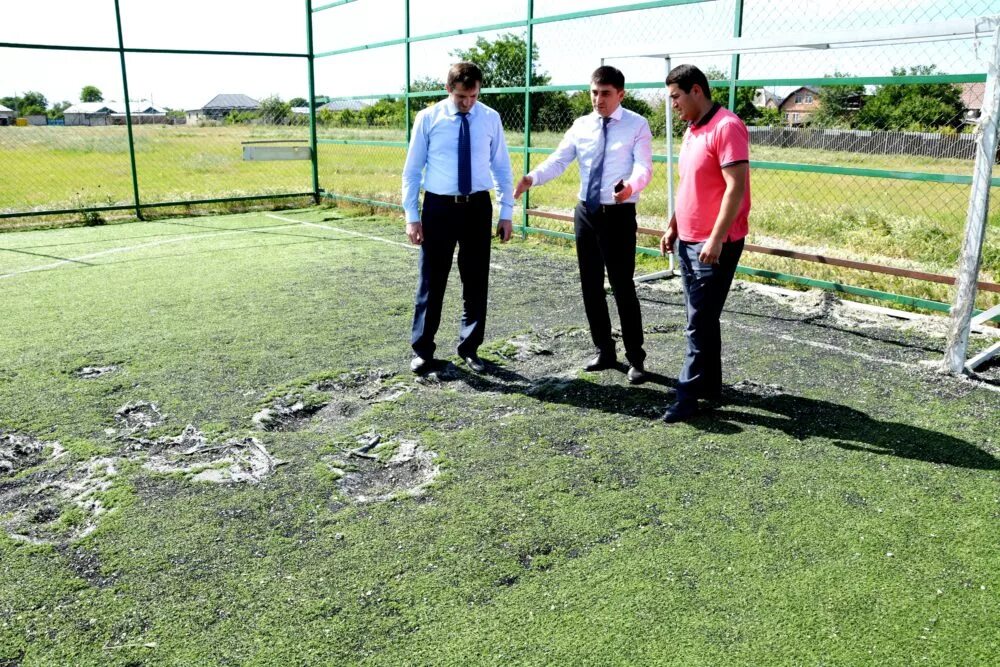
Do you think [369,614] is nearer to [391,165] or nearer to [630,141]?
[630,141]

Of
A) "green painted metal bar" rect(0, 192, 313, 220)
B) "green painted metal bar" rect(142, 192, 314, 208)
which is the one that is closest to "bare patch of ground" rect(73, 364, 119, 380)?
"green painted metal bar" rect(0, 192, 313, 220)

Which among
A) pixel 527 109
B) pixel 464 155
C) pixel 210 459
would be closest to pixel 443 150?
pixel 464 155

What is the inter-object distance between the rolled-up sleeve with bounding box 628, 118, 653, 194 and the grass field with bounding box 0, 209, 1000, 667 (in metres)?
1.18

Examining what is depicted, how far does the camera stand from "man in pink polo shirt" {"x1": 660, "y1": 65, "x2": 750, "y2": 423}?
3711mm

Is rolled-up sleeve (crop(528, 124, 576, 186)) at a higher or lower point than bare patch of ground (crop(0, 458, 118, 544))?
higher

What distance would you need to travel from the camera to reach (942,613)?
2484 millimetres

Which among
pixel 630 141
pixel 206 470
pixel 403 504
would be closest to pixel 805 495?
pixel 403 504

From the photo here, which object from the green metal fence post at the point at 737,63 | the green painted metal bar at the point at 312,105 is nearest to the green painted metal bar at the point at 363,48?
the green painted metal bar at the point at 312,105

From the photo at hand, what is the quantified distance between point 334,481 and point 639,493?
1310 mm

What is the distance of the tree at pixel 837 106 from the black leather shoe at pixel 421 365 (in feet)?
14.0

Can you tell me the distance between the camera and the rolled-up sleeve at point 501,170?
15.8 ft

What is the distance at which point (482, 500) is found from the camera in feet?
10.6

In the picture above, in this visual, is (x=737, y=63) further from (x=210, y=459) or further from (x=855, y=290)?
(x=210, y=459)

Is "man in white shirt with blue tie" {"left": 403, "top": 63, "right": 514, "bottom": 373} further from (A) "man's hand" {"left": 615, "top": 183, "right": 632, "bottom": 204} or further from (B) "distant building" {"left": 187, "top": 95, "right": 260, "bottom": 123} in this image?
(B) "distant building" {"left": 187, "top": 95, "right": 260, "bottom": 123}
